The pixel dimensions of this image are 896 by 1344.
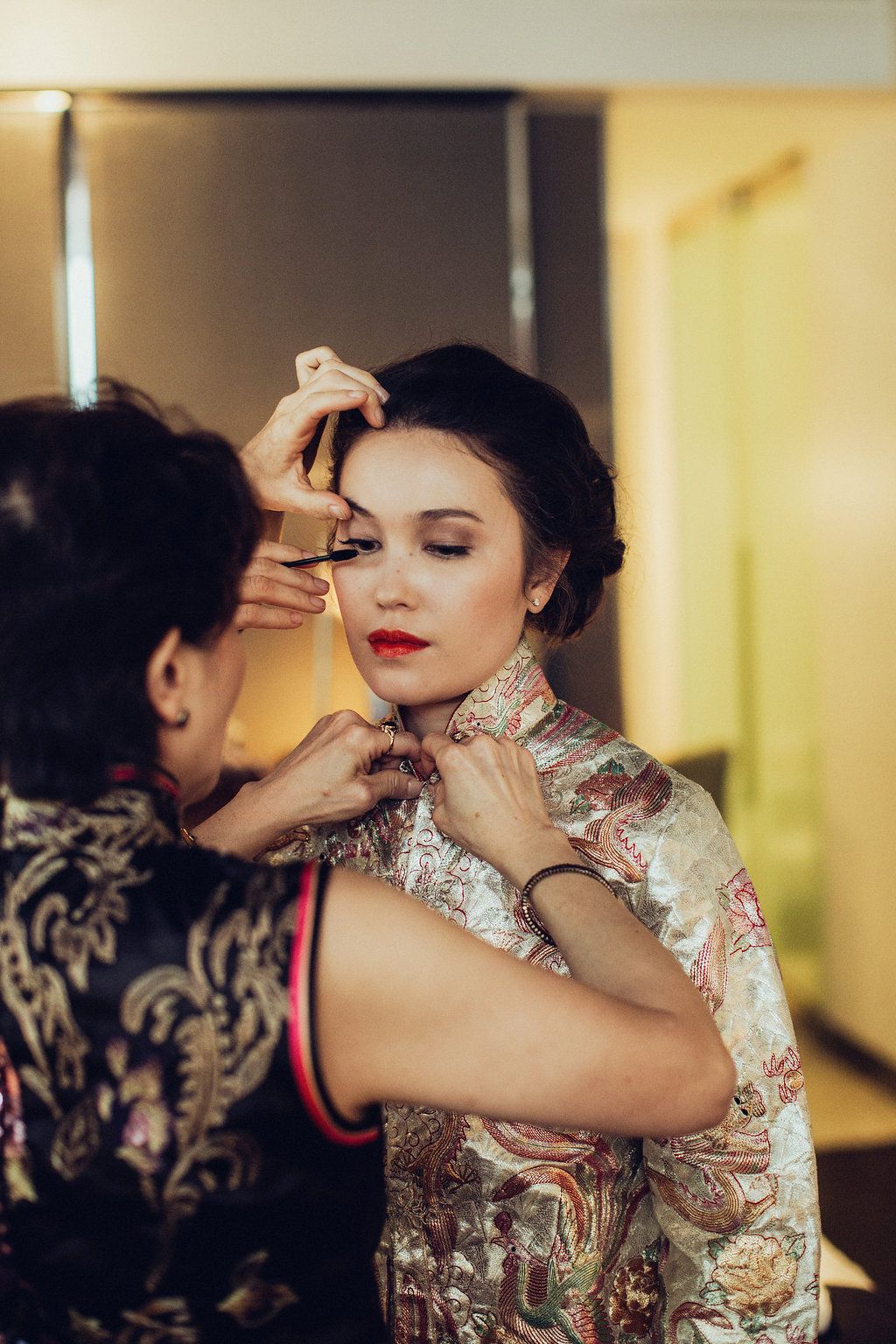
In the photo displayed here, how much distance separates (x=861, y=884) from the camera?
3.77m

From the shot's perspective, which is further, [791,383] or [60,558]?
[791,383]

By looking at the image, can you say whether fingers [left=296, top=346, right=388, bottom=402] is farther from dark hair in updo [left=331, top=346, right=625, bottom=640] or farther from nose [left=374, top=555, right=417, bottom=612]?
nose [left=374, top=555, right=417, bottom=612]

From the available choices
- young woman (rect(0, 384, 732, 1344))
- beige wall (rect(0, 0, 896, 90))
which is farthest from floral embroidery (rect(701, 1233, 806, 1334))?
beige wall (rect(0, 0, 896, 90))

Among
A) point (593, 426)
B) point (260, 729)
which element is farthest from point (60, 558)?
point (593, 426)

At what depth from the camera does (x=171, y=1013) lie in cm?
84

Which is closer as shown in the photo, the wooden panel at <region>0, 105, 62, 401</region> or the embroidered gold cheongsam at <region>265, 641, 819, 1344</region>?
the embroidered gold cheongsam at <region>265, 641, 819, 1344</region>

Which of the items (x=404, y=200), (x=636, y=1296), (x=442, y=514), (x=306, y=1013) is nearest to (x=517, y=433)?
(x=442, y=514)

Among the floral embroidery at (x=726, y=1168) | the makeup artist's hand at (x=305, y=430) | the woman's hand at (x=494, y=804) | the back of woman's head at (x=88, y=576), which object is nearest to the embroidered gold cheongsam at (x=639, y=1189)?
the floral embroidery at (x=726, y=1168)

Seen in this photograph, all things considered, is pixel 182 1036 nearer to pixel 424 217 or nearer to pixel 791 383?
pixel 424 217

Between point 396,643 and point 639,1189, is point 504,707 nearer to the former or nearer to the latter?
point 396,643

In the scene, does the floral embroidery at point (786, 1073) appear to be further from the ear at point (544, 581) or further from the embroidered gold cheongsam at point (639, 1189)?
the ear at point (544, 581)

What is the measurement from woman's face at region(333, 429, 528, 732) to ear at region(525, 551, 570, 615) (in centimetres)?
6

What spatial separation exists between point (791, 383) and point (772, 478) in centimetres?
32

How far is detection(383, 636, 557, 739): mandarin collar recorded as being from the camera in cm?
145
